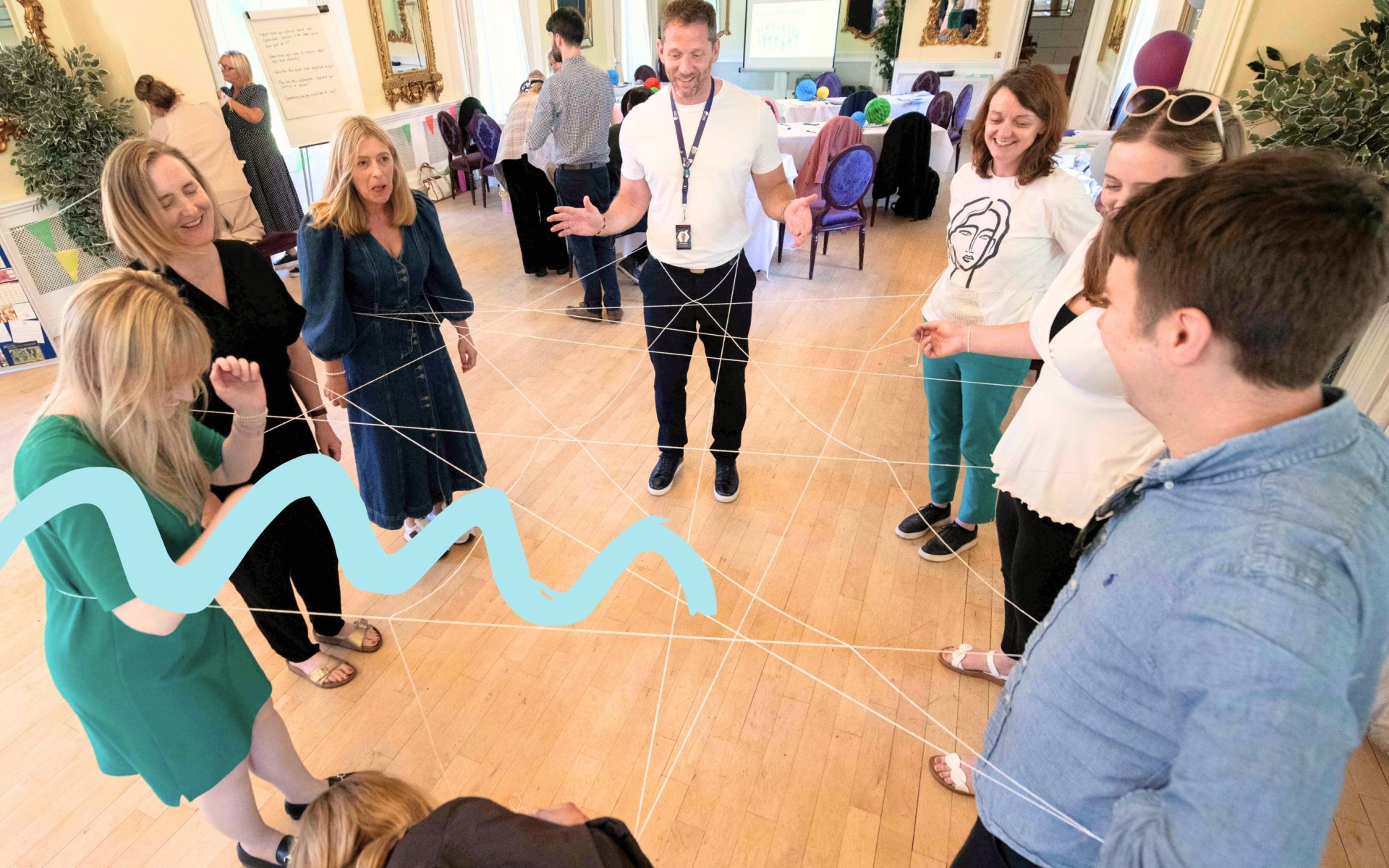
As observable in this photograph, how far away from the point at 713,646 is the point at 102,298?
1.53 m

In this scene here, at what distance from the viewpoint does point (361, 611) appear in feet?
6.73

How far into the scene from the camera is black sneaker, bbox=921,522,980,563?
2.21 meters

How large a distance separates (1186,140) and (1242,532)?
0.90 meters

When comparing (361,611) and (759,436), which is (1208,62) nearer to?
(759,436)

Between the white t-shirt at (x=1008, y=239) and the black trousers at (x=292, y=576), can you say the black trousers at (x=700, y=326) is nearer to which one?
the white t-shirt at (x=1008, y=239)

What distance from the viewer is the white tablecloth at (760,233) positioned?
3988 mm

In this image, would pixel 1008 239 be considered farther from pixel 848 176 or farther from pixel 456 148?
pixel 456 148

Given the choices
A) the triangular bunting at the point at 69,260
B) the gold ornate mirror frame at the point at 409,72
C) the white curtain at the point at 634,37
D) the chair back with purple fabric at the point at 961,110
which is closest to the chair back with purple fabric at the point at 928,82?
the chair back with purple fabric at the point at 961,110

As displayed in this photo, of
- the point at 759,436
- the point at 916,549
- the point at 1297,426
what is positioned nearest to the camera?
the point at 1297,426

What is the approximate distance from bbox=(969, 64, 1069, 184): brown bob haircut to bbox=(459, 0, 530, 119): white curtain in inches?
238

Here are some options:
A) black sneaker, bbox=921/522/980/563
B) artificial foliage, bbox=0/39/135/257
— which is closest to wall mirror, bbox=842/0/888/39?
artificial foliage, bbox=0/39/135/257

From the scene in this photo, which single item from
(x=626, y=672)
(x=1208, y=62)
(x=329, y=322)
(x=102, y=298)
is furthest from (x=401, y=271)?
(x=1208, y=62)

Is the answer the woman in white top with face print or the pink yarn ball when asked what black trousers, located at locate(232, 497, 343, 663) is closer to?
the woman in white top with face print

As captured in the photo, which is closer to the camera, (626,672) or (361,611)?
(626,672)
